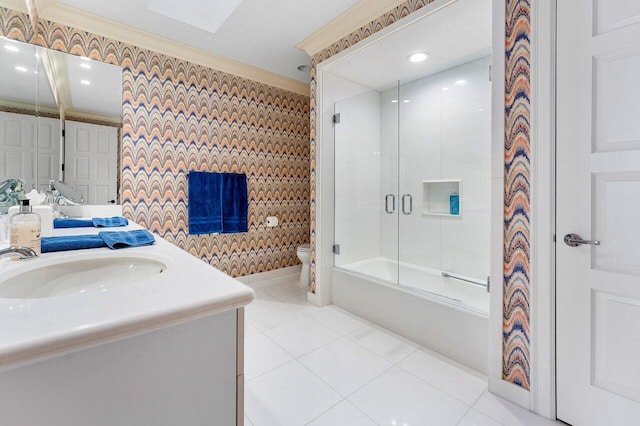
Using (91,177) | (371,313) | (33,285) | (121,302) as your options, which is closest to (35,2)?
(91,177)

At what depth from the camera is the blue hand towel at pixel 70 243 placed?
3.68 feet

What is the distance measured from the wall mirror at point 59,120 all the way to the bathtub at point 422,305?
220 centimetres

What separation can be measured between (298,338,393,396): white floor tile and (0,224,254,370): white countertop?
4.02ft

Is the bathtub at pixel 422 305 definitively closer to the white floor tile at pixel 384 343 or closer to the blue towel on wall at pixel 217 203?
the white floor tile at pixel 384 343

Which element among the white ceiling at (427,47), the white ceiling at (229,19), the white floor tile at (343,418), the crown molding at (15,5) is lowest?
the white floor tile at (343,418)

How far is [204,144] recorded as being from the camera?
2932 mm

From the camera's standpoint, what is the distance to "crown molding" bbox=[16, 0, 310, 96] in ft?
7.15

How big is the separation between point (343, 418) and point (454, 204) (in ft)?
6.85

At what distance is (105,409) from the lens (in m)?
0.55

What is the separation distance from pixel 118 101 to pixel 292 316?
2349 millimetres

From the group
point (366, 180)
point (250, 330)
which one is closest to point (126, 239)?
point (250, 330)

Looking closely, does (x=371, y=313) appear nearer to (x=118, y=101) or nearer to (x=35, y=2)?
(x=118, y=101)
